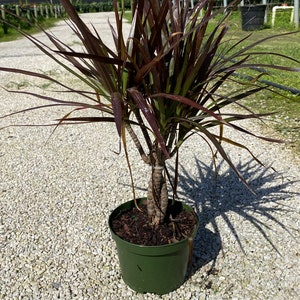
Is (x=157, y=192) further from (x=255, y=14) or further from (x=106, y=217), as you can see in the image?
(x=255, y=14)

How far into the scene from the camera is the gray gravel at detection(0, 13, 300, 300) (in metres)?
2.18

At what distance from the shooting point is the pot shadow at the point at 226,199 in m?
2.49

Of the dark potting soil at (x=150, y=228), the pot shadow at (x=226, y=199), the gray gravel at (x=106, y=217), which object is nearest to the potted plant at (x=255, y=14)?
the gray gravel at (x=106, y=217)

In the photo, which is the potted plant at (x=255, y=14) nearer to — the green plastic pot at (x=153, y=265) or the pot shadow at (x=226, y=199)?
the pot shadow at (x=226, y=199)

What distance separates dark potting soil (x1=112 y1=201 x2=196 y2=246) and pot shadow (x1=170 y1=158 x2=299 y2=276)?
30 cm

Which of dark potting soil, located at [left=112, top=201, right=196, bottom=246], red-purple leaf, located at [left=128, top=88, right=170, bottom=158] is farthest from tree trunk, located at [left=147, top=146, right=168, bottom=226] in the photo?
red-purple leaf, located at [left=128, top=88, right=170, bottom=158]

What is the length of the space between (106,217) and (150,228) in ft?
2.43

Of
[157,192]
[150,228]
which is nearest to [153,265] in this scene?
[150,228]

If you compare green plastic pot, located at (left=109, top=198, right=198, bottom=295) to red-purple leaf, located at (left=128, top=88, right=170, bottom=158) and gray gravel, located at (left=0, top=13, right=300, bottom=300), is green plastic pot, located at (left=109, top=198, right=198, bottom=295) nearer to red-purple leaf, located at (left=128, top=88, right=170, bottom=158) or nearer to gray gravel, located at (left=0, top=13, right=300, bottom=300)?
gray gravel, located at (left=0, top=13, right=300, bottom=300)

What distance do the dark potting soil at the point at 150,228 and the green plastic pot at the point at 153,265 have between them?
62mm

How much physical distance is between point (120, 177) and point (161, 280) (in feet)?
4.59

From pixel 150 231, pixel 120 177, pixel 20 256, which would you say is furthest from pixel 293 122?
pixel 20 256

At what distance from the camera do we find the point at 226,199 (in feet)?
9.83

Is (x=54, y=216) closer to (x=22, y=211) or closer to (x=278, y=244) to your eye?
(x=22, y=211)
